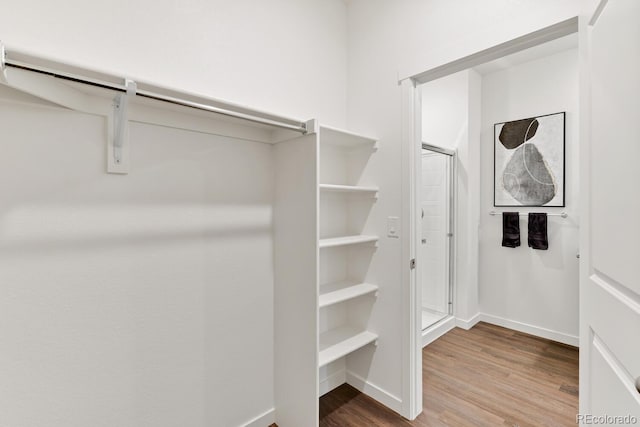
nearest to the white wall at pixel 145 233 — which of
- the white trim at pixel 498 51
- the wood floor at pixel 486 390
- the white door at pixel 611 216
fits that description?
the wood floor at pixel 486 390

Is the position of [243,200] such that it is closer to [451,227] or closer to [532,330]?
[451,227]

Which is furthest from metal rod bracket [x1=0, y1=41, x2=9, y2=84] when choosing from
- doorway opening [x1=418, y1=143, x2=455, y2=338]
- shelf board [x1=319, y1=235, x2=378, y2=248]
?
doorway opening [x1=418, y1=143, x2=455, y2=338]

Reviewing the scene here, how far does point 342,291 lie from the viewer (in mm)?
1912

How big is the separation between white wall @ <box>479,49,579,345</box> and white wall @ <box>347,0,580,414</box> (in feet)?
6.43

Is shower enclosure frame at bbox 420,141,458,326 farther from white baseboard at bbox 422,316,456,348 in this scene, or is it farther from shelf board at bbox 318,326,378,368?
shelf board at bbox 318,326,378,368

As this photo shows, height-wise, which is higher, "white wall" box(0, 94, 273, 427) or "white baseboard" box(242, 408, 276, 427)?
"white wall" box(0, 94, 273, 427)

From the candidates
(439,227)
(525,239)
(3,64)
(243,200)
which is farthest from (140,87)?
(525,239)

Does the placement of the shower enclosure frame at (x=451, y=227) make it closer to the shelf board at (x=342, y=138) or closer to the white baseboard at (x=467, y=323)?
the white baseboard at (x=467, y=323)

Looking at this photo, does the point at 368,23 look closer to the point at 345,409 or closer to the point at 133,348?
the point at 133,348

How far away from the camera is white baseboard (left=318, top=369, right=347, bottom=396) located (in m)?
2.04

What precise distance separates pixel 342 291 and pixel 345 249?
0.36m

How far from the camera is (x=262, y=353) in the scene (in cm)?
174

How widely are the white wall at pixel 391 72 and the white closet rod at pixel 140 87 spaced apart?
691mm

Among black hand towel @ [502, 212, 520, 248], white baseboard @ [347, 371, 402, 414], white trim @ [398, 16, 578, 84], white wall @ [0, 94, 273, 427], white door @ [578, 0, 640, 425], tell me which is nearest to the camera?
white door @ [578, 0, 640, 425]
